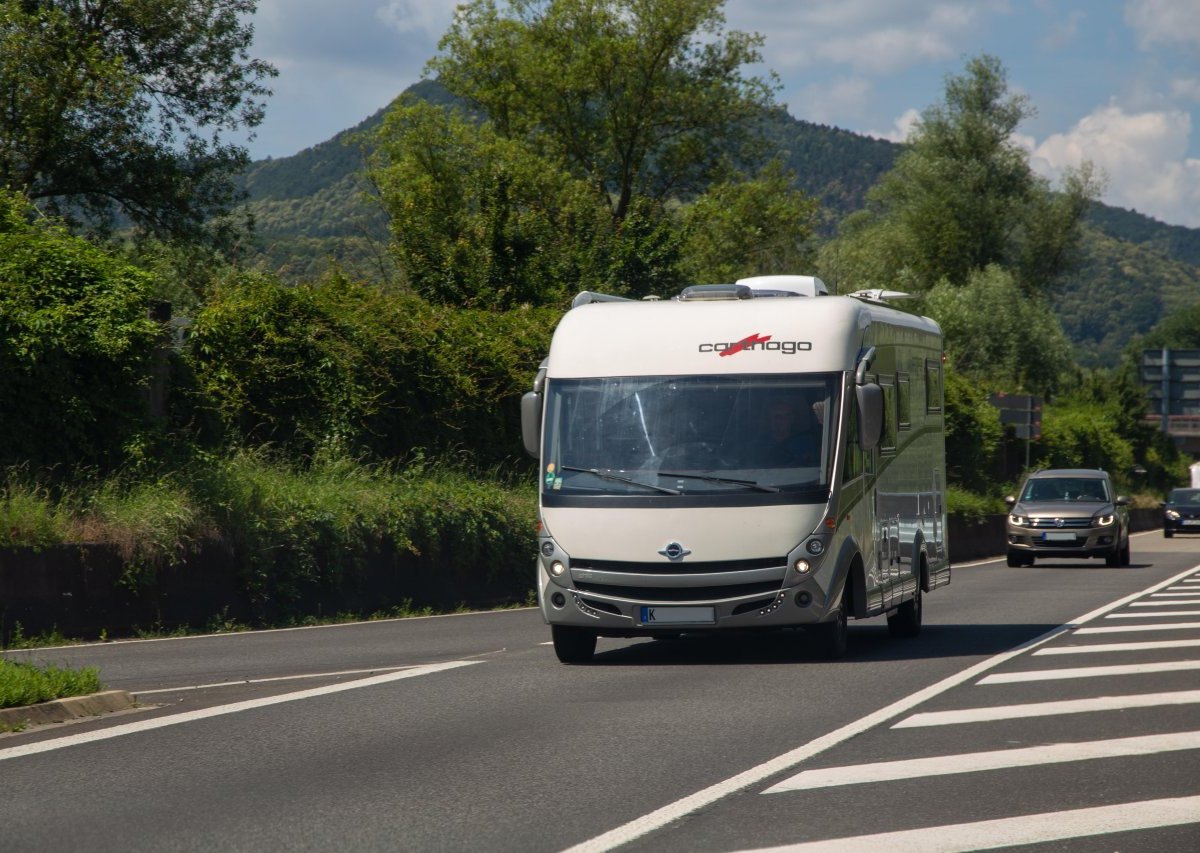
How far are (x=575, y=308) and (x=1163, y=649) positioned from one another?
18.8 feet

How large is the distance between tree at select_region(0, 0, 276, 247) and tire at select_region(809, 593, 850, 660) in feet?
67.6

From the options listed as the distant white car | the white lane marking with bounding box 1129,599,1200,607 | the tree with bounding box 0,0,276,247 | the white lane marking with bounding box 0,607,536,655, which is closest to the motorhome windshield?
the white lane marking with bounding box 0,607,536,655

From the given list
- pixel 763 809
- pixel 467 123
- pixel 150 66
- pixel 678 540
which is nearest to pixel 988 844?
pixel 763 809

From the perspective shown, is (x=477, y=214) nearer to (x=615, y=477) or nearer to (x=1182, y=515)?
(x=615, y=477)

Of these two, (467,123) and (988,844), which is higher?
(467,123)

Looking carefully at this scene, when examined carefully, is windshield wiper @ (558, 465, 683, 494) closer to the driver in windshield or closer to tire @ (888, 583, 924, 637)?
the driver in windshield

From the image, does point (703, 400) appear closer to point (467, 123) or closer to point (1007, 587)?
point (1007, 587)

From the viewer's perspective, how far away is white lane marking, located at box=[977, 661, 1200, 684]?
481 inches

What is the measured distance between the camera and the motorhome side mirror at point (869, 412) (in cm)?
1317

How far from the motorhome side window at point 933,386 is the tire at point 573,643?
5218 millimetres

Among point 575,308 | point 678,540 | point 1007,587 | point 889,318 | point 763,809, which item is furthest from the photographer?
point 1007,587

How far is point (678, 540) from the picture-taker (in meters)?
12.7

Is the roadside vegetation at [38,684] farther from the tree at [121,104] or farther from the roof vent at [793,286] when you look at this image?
the tree at [121,104]

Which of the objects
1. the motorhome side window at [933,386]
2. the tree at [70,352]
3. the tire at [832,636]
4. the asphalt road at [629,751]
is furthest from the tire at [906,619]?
the tree at [70,352]
